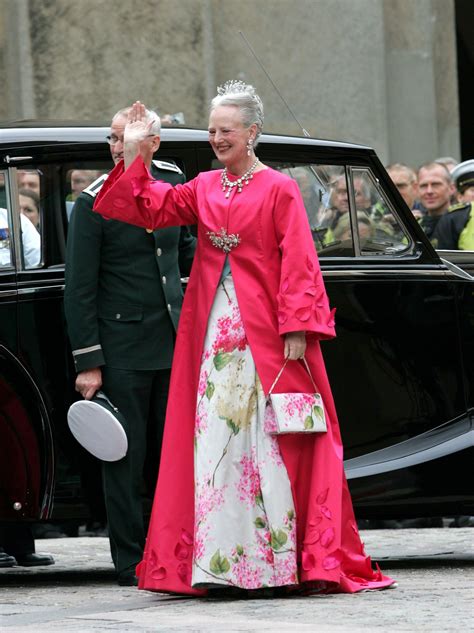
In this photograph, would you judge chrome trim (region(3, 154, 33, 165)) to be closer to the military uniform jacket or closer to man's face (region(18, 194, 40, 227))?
man's face (region(18, 194, 40, 227))

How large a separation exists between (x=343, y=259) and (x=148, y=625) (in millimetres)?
2418

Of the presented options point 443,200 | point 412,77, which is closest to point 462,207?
point 443,200

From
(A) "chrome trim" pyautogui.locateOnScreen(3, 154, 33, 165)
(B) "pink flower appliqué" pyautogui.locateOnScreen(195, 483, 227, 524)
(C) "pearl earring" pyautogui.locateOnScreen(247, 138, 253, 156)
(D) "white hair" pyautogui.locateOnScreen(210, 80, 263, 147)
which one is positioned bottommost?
(B) "pink flower appliqué" pyautogui.locateOnScreen(195, 483, 227, 524)

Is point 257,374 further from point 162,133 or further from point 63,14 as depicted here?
point 63,14

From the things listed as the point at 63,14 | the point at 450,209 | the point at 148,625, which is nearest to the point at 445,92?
the point at 63,14

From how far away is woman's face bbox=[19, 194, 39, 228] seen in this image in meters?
7.18

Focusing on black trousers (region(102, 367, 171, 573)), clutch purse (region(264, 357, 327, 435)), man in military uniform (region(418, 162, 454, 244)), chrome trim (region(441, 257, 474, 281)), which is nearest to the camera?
clutch purse (region(264, 357, 327, 435))

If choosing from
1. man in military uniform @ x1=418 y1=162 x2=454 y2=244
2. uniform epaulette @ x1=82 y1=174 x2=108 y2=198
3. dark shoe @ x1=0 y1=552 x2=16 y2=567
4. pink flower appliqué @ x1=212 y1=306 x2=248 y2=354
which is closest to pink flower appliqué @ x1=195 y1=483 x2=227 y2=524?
pink flower appliqué @ x1=212 y1=306 x2=248 y2=354

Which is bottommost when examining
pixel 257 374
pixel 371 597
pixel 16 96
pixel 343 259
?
pixel 371 597

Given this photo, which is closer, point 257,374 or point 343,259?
point 257,374

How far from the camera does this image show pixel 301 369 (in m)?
6.49

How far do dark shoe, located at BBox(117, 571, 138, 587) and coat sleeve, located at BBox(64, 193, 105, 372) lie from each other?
0.86 m

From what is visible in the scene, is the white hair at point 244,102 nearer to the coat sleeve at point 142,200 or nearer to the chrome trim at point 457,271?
the coat sleeve at point 142,200

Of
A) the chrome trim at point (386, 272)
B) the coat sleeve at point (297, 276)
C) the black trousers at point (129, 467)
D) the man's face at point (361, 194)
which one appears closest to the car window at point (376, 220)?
the man's face at point (361, 194)
